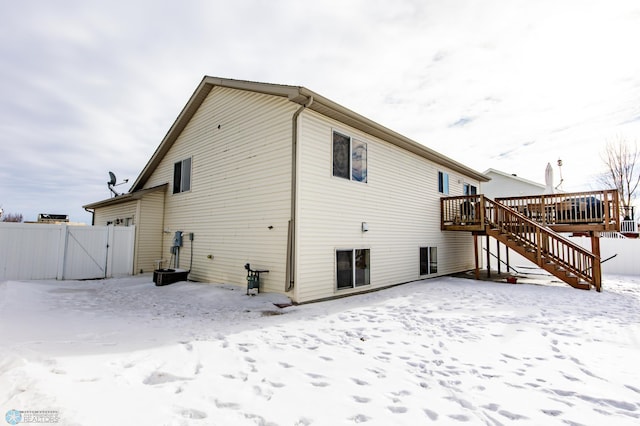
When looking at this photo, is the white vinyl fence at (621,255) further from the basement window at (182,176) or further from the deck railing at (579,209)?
the basement window at (182,176)

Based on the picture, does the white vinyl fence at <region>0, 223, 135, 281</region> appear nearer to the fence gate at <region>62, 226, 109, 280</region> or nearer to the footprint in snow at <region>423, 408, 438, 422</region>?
the fence gate at <region>62, 226, 109, 280</region>

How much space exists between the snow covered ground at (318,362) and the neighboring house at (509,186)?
63.2ft

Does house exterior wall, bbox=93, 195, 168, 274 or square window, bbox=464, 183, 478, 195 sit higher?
square window, bbox=464, 183, 478, 195

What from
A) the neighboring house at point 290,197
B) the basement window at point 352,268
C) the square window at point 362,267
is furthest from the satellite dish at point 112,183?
the square window at point 362,267

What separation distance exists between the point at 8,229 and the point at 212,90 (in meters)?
7.90

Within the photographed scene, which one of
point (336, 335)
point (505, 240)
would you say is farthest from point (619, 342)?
point (505, 240)

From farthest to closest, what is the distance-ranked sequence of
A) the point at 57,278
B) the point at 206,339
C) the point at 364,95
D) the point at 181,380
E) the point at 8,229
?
the point at 364,95
the point at 57,278
the point at 8,229
the point at 206,339
the point at 181,380

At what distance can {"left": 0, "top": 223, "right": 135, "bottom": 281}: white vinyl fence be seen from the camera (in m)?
9.45

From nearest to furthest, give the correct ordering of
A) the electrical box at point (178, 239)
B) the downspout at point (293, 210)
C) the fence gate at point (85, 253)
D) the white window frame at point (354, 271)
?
1. the downspout at point (293, 210)
2. the white window frame at point (354, 271)
3. the fence gate at point (85, 253)
4. the electrical box at point (178, 239)

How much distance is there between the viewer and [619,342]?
14.9ft

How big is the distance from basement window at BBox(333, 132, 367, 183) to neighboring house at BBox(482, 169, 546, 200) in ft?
63.6

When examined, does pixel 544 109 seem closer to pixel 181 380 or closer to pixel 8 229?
pixel 181 380

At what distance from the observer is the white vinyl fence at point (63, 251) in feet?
31.0

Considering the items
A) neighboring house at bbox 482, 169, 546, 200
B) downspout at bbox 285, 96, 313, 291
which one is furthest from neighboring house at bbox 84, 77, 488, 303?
neighboring house at bbox 482, 169, 546, 200
